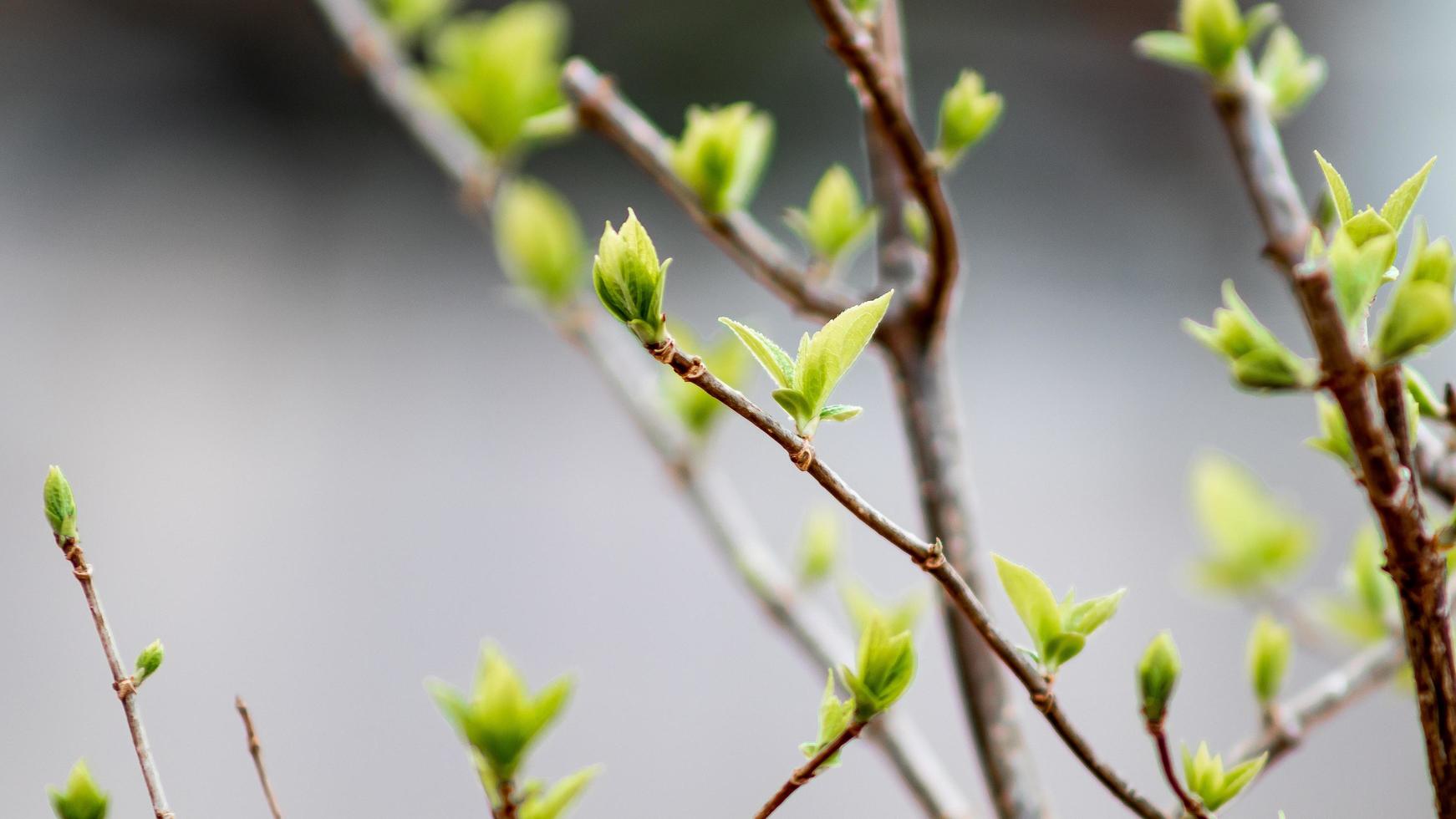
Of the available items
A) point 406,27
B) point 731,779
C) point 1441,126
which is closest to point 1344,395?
point 406,27

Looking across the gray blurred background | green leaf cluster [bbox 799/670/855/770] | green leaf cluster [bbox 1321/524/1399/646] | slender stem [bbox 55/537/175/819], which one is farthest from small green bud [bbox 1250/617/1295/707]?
the gray blurred background

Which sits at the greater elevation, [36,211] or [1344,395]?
[36,211]

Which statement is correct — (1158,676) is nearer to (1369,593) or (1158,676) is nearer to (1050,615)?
(1050,615)

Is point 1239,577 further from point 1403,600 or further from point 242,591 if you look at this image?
point 242,591

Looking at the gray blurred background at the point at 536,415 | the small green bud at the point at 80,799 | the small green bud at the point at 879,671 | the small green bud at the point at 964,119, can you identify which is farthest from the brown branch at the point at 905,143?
the gray blurred background at the point at 536,415

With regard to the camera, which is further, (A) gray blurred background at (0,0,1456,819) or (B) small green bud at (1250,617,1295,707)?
(A) gray blurred background at (0,0,1456,819)

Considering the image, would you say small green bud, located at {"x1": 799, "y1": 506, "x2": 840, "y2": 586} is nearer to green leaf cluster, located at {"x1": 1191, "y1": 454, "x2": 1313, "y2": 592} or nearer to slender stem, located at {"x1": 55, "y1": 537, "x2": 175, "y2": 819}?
green leaf cluster, located at {"x1": 1191, "y1": 454, "x2": 1313, "y2": 592}
